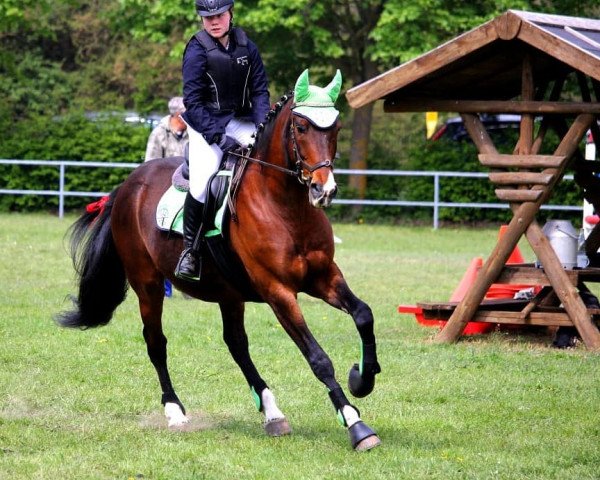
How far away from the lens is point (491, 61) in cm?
1172

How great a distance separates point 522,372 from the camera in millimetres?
9930

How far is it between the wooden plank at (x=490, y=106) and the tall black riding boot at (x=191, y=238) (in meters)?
4.35

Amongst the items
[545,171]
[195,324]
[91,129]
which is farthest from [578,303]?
[91,129]

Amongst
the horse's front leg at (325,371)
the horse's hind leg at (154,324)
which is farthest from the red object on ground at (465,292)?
the horse's front leg at (325,371)

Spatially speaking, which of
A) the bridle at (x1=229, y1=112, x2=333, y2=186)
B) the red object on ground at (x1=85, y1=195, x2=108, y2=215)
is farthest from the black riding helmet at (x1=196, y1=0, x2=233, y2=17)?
the red object on ground at (x1=85, y1=195, x2=108, y2=215)

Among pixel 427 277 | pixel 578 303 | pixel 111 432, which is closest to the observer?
pixel 111 432

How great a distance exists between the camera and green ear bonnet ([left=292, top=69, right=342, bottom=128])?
692cm

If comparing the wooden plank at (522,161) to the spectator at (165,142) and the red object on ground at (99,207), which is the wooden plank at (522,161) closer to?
the red object on ground at (99,207)

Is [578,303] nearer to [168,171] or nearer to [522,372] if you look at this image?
[522,372]

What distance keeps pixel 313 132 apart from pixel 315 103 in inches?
7.3

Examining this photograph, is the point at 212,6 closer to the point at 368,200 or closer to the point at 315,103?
the point at 315,103

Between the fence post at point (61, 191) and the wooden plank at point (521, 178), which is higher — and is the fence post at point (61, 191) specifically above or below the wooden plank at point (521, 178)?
below

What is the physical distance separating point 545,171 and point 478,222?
53.5 ft

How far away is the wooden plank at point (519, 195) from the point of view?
442 inches
